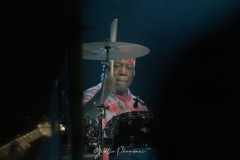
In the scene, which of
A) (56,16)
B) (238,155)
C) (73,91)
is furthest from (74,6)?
(238,155)

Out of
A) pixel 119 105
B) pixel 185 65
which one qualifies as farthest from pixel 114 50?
pixel 185 65

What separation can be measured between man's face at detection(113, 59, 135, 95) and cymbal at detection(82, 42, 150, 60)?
419 millimetres

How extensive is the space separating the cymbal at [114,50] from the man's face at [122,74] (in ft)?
1.38

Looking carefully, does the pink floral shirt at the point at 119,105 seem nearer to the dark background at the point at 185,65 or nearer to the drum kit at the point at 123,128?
the dark background at the point at 185,65

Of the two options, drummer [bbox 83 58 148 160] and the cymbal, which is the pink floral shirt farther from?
the cymbal

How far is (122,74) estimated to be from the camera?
143 inches

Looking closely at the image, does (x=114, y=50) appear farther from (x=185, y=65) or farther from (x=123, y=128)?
(x=185, y=65)

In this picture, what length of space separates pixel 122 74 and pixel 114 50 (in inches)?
20.0

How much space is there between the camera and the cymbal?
304cm

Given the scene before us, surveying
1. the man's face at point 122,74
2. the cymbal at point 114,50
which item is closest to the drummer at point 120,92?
the man's face at point 122,74

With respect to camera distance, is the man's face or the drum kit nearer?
the drum kit

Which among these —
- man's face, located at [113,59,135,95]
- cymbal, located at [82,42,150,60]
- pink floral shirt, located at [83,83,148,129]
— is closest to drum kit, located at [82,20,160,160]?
cymbal, located at [82,42,150,60]

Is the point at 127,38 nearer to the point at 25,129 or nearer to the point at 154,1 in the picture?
the point at 154,1

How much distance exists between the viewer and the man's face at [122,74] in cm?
362
